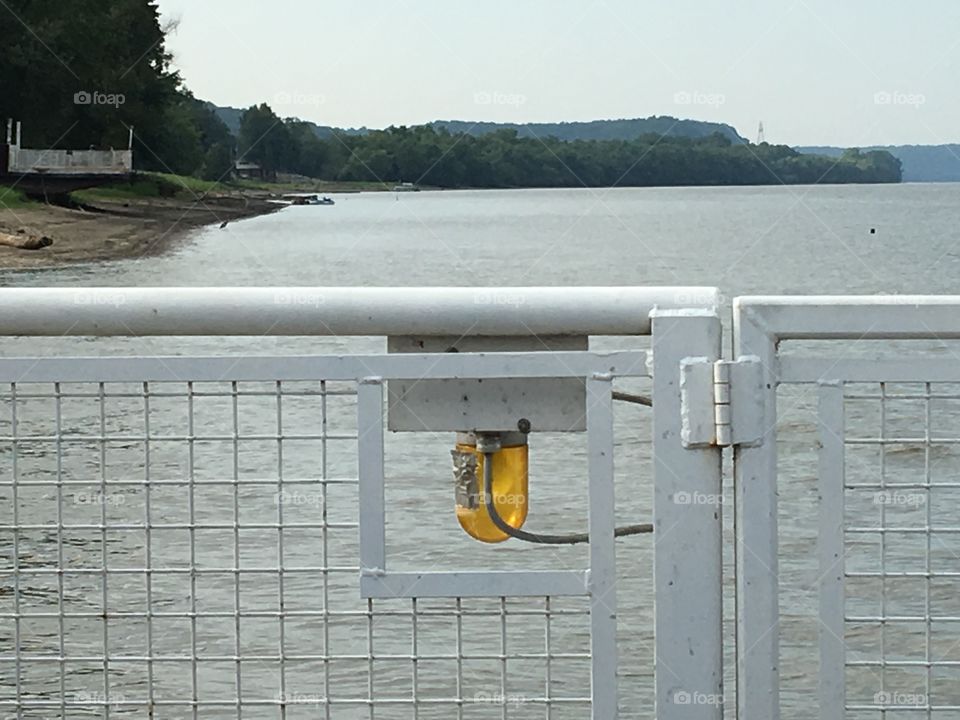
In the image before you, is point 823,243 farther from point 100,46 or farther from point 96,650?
point 96,650

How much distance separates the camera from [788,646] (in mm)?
12219

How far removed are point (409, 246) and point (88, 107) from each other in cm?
2579

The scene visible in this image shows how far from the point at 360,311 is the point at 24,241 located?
224 feet

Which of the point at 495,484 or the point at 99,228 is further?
the point at 99,228

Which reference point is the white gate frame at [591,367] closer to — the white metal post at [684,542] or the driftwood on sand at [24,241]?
the white metal post at [684,542]

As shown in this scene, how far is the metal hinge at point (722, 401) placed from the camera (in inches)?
122

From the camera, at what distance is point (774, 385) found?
312 cm

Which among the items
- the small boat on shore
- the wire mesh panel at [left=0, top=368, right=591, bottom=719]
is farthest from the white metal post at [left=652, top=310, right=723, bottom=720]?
Answer: the small boat on shore

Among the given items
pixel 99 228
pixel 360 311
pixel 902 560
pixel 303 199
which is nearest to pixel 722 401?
pixel 360 311

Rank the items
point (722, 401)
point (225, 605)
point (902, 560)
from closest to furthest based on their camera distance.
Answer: point (722, 401), point (225, 605), point (902, 560)

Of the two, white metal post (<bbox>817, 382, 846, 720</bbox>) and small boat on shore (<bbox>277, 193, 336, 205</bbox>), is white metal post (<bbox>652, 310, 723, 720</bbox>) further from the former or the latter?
small boat on shore (<bbox>277, 193, 336, 205</bbox>)

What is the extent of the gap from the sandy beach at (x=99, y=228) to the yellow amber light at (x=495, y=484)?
62470mm

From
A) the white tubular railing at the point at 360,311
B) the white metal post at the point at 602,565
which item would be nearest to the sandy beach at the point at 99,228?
the white tubular railing at the point at 360,311

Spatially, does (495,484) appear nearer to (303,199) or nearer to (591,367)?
(591,367)
